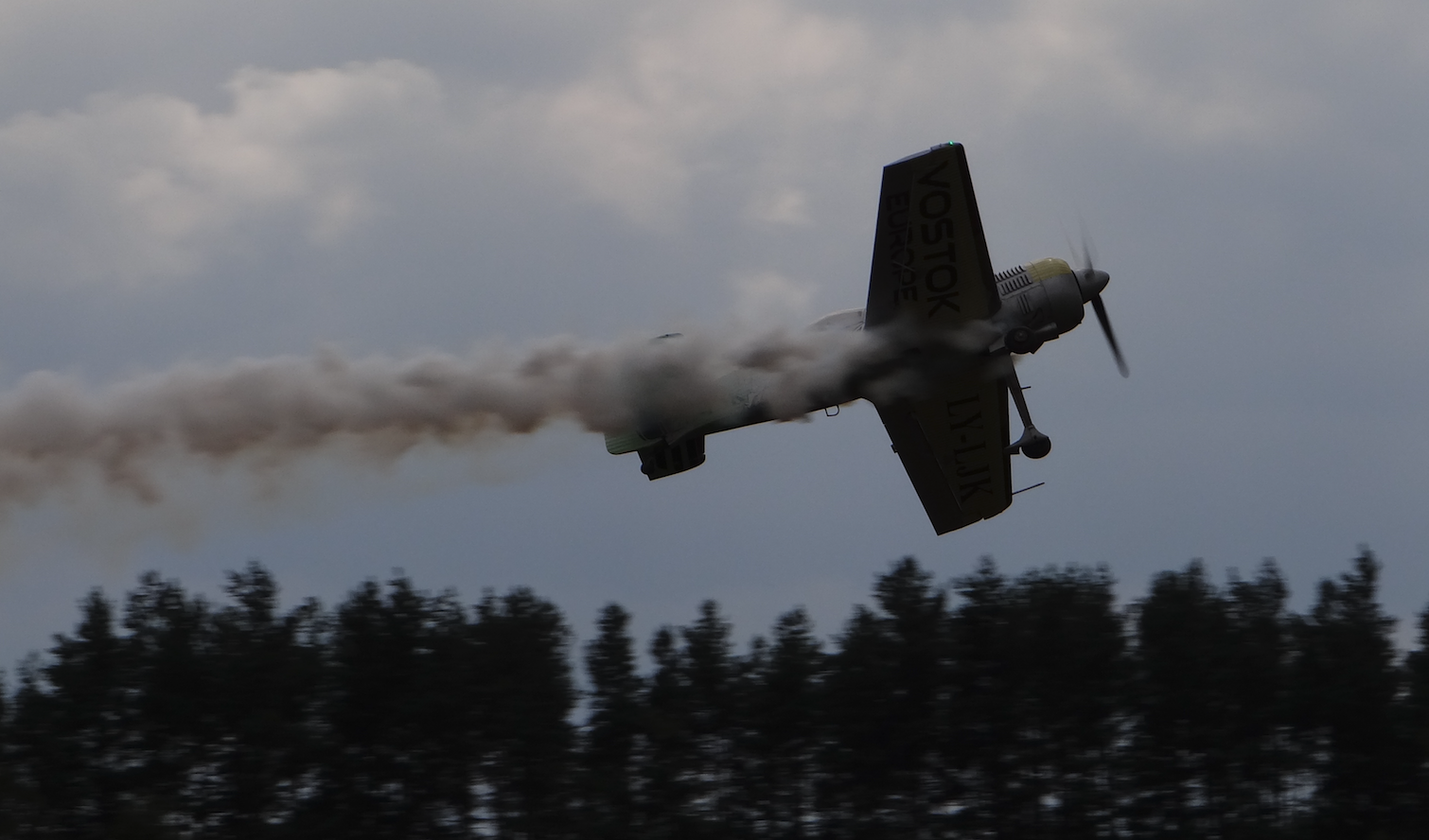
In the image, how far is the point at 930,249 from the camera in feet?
66.2

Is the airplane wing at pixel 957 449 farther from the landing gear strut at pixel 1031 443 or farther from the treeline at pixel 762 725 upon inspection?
the treeline at pixel 762 725

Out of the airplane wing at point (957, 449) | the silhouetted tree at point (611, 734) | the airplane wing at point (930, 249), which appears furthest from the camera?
the silhouetted tree at point (611, 734)

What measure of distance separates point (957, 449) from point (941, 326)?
3152 millimetres

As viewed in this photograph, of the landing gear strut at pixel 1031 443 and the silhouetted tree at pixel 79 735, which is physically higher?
the silhouetted tree at pixel 79 735

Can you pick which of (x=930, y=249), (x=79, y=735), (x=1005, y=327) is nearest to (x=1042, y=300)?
(x=1005, y=327)

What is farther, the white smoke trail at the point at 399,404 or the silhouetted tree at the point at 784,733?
the silhouetted tree at the point at 784,733


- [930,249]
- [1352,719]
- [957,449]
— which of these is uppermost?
[930,249]

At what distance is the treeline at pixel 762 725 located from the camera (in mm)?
36094

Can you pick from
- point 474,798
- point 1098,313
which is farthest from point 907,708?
point 1098,313

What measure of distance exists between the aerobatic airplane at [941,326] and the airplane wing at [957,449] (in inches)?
0.9

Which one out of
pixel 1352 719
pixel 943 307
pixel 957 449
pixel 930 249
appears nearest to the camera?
pixel 930 249

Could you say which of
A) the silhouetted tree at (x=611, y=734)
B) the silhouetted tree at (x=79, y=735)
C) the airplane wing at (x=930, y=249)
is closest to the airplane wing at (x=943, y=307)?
the airplane wing at (x=930, y=249)

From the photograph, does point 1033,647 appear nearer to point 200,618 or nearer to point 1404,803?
point 1404,803

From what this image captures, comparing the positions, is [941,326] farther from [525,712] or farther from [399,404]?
[525,712]
